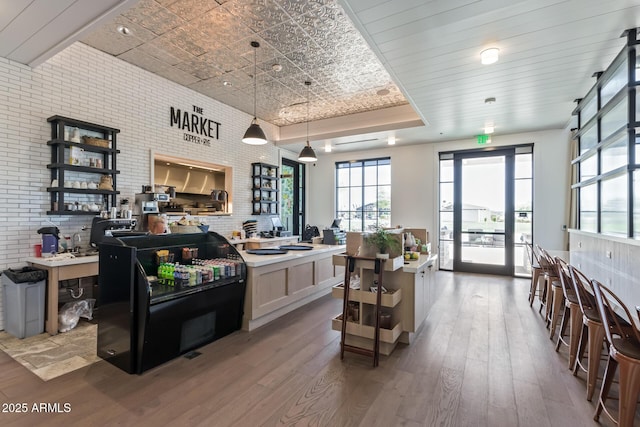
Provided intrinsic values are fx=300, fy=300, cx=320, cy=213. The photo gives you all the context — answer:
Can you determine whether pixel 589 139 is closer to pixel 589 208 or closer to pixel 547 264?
pixel 589 208

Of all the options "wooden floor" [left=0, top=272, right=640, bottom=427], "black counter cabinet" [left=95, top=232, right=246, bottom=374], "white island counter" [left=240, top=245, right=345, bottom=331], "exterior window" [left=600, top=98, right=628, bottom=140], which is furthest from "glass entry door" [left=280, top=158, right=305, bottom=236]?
"exterior window" [left=600, top=98, right=628, bottom=140]

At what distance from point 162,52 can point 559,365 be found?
6.16m

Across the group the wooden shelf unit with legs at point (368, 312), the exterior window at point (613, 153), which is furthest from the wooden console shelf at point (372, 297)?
the exterior window at point (613, 153)

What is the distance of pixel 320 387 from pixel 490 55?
3.85 meters

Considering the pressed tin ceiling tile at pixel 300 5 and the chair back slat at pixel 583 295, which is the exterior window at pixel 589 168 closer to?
the chair back slat at pixel 583 295

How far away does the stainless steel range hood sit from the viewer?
6.16 m

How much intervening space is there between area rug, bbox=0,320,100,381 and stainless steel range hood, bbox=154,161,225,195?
3319 millimetres

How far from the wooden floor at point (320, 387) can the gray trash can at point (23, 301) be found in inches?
20.5

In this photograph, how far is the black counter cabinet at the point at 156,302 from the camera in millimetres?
2574

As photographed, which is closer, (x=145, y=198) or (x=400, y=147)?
(x=145, y=198)

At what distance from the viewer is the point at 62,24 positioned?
2.95 metres

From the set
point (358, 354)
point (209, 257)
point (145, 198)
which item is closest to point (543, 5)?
point (358, 354)

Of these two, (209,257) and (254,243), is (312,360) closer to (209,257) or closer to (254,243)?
(209,257)

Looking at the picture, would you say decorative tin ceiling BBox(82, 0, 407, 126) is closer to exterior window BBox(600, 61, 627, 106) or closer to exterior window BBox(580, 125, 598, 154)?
exterior window BBox(600, 61, 627, 106)
